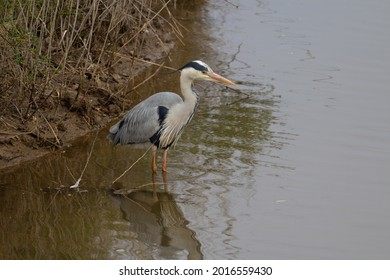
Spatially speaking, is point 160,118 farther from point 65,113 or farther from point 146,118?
point 65,113

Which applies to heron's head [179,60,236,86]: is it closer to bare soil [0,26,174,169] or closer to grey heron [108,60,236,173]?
grey heron [108,60,236,173]

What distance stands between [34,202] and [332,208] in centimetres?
236

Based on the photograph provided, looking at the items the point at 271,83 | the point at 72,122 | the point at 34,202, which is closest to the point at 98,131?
the point at 72,122

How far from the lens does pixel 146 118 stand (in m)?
8.09

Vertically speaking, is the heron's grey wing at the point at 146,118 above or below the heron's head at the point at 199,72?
below

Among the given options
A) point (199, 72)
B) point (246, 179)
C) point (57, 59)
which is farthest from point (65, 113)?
point (246, 179)

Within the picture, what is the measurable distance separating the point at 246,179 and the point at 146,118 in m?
1.04

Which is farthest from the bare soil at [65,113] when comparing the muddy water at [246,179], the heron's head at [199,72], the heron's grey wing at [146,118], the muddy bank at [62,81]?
the heron's head at [199,72]

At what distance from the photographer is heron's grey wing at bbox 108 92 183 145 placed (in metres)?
8.07

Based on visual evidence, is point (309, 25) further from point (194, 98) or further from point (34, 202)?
point (34, 202)

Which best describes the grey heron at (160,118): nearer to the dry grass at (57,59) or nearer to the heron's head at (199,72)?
the heron's head at (199,72)

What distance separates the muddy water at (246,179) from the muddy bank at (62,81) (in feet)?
0.79

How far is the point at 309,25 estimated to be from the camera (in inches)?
484

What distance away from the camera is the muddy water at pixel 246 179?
668 cm
